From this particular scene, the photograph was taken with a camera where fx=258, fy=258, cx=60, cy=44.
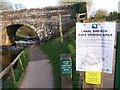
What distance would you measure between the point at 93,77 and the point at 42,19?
1826 cm

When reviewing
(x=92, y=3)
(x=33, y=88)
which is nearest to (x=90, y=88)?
(x=33, y=88)

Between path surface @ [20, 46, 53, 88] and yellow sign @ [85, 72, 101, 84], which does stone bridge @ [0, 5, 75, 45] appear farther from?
yellow sign @ [85, 72, 101, 84]

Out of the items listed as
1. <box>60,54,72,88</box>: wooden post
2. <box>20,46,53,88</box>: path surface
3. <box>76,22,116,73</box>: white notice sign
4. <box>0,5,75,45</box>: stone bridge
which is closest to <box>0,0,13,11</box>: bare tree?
<box>0,5,75,45</box>: stone bridge

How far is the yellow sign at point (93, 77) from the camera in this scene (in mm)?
3930

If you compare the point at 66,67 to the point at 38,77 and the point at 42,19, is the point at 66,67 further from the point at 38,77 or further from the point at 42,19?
the point at 42,19

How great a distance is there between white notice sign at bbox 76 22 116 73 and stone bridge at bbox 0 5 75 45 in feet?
54.9

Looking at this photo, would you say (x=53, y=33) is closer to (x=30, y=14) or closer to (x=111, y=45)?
(x=30, y=14)

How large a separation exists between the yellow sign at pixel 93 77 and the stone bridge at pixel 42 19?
54.9 feet

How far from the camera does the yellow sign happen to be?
393 cm

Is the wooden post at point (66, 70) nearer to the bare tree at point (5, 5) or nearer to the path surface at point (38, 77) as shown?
the path surface at point (38, 77)

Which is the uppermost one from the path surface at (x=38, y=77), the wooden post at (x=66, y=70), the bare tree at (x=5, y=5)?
the bare tree at (x=5, y=5)

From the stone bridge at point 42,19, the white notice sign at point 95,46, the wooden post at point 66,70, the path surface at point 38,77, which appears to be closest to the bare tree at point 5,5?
the stone bridge at point 42,19

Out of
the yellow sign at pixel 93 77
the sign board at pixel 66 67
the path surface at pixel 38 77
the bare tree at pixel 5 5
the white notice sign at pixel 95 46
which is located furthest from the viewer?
the bare tree at pixel 5 5

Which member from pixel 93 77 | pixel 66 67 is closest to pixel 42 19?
pixel 66 67
